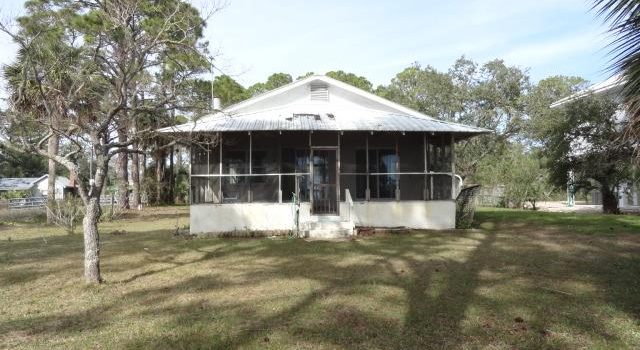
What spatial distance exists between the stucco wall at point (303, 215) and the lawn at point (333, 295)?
6.19 feet

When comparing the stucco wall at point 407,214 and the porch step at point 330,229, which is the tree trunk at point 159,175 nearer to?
the stucco wall at point 407,214

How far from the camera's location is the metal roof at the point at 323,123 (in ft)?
46.6

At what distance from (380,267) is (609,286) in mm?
3732

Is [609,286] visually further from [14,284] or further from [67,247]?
[67,247]

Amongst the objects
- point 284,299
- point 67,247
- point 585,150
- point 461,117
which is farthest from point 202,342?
point 461,117

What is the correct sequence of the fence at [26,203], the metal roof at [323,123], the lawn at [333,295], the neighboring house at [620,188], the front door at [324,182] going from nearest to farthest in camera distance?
the lawn at [333,295]
the metal roof at [323,123]
the front door at [324,182]
the neighboring house at [620,188]
the fence at [26,203]

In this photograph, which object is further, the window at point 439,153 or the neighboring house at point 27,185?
the neighboring house at point 27,185

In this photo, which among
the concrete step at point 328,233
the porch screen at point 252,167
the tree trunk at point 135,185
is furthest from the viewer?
the tree trunk at point 135,185

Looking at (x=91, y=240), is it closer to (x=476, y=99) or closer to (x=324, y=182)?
(x=324, y=182)

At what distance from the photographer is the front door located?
1562 cm

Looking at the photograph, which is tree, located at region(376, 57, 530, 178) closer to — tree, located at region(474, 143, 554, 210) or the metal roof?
tree, located at region(474, 143, 554, 210)

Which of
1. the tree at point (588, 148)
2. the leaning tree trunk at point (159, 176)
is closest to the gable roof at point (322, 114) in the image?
the tree at point (588, 148)

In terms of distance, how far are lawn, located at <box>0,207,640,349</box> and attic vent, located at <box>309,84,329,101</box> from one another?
6.73m

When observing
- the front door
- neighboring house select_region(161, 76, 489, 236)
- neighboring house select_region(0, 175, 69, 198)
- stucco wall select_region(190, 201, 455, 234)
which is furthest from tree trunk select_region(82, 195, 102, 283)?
neighboring house select_region(0, 175, 69, 198)
